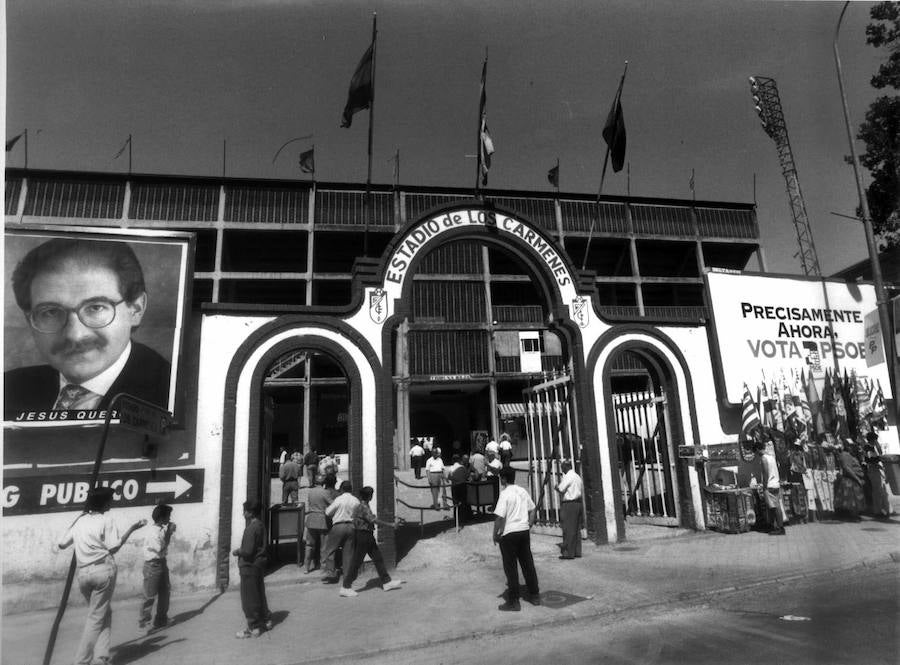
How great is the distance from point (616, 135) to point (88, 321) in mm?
11953

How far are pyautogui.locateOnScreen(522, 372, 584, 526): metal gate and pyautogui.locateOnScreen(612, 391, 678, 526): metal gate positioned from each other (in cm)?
159

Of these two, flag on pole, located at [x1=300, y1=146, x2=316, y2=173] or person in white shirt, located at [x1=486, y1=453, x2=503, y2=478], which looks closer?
person in white shirt, located at [x1=486, y1=453, x2=503, y2=478]

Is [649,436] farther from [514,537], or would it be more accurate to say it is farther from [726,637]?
[726,637]

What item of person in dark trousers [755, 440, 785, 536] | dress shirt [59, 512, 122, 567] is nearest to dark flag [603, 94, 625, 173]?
person in dark trousers [755, 440, 785, 536]

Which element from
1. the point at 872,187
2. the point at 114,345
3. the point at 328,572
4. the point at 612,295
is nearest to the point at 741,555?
the point at 328,572

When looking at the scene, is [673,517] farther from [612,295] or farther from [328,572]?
[612,295]

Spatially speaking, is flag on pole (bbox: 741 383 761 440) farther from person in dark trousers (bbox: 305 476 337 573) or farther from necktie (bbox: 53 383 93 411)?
necktie (bbox: 53 383 93 411)

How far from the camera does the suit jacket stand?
8.85m

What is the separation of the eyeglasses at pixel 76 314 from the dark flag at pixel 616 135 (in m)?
11.2

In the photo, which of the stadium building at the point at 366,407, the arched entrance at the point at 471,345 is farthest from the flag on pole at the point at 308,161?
the stadium building at the point at 366,407

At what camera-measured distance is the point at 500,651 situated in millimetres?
6207

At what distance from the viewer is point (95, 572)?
→ 5.96 metres

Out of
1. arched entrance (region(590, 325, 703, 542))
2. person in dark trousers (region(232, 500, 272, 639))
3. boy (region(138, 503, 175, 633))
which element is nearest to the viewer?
person in dark trousers (region(232, 500, 272, 639))

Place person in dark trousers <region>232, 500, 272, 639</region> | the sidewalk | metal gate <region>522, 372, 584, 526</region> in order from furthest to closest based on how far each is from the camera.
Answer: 1. metal gate <region>522, 372, 584, 526</region>
2. person in dark trousers <region>232, 500, 272, 639</region>
3. the sidewalk
